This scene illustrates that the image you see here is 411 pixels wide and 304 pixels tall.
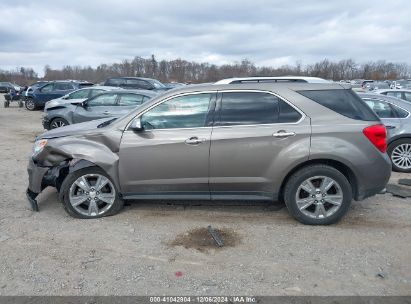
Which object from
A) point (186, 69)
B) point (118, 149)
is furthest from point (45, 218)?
point (186, 69)

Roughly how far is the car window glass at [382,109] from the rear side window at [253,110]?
365 cm

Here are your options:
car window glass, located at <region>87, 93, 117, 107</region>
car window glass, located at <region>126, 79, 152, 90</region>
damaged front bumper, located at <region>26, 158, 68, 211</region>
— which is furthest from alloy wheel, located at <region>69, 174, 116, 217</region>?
car window glass, located at <region>126, 79, 152, 90</region>

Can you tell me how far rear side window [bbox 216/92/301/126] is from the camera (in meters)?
4.21

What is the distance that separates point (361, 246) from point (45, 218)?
386 cm

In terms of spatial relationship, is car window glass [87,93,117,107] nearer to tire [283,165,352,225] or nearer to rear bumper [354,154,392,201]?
tire [283,165,352,225]

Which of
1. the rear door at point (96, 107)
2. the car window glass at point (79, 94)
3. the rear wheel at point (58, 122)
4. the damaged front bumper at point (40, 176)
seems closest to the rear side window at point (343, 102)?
the damaged front bumper at point (40, 176)

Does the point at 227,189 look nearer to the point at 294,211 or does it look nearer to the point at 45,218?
the point at 294,211

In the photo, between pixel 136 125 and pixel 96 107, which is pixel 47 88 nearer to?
pixel 96 107

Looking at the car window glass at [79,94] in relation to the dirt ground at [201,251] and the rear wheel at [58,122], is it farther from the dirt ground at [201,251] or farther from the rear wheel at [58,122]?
the dirt ground at [201,251]

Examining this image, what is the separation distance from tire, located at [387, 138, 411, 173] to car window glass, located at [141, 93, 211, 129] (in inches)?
175

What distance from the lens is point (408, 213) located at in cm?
472

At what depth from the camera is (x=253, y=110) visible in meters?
4.26

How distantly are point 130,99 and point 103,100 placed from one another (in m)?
0.79

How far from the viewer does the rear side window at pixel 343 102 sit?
4.20m
